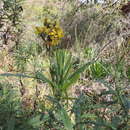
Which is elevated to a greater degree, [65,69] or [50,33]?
[50,33]

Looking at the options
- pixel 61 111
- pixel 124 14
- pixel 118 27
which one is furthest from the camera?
pixel 124 14

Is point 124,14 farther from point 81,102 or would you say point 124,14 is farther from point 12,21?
point 81,102

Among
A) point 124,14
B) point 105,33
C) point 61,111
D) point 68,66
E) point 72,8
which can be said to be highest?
point 72,8

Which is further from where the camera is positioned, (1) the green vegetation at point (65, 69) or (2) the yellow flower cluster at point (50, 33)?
(2) the yellow flower cluster at point (50, 33)

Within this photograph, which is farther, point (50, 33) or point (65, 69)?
point (50, 33)

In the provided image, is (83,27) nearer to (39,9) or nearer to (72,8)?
(72,8)

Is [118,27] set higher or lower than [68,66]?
higher

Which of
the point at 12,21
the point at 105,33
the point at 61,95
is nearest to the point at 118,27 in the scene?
the point at 105,33

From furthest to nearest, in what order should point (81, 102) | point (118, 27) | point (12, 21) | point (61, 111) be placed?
point (118, 27), point (12, 21), point (81, 102), point (61, 111)

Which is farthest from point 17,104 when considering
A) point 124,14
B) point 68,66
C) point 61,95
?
point 124,14

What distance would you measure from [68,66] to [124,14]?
11.0ft

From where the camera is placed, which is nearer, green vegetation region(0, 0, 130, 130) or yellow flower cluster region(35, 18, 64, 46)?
green vegetation region(0, 0, 130, 130)

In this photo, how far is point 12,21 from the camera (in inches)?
183

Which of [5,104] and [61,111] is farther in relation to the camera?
[5,104]
